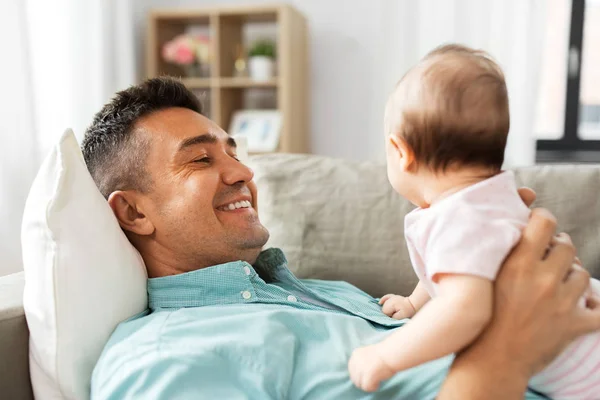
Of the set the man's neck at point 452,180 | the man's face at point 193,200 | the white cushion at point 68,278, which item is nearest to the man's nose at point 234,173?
Answer: the man's face at point 193,200

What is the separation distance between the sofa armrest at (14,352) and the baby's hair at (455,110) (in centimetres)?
76

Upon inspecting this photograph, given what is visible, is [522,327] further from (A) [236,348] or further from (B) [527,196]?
(A) [236,348]

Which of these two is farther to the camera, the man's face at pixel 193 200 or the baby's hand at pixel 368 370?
the man's face at pixel 193 200

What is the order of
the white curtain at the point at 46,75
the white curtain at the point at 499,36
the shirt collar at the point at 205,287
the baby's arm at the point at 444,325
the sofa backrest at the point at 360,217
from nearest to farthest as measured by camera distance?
the baby's arm at the point at 444,325
the shirt collar at the point at 205,287
the sofa backrest at the point at 360,217
the white curtain at the point at 46,75
the white curtain at the point at 499,36

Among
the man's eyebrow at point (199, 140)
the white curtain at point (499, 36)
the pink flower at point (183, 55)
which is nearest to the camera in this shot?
the man's eyebrow at point (199, 140)

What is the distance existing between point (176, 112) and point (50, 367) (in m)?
0.62

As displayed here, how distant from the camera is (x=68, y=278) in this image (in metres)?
1.06

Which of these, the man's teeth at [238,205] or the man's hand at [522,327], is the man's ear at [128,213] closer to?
the man's teeth at [238,205]

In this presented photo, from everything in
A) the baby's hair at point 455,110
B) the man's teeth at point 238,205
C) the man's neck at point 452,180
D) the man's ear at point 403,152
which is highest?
the baby's hair at point 455,110

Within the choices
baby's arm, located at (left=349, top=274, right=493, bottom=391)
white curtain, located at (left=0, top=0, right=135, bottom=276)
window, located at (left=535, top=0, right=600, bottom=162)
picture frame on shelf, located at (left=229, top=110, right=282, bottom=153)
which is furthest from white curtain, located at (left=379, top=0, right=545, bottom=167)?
baby's arm, located at (left=349, top=274, right=493, bottom=391)

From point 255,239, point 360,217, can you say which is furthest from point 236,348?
point 360,217

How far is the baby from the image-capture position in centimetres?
83

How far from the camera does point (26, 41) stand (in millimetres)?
2371

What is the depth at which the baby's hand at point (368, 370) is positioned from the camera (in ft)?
2.90
